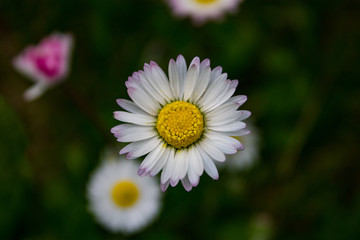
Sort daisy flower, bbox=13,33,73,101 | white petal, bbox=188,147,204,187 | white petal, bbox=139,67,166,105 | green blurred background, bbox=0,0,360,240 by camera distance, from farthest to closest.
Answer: green blurred background, bbox=0,0,360,240 → daisy flower, bbox=13,33,73,101 → white petal, bbox=139,67,166,105 → white petal, bbox=188,147,204,187

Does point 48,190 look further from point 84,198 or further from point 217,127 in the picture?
point 217,127

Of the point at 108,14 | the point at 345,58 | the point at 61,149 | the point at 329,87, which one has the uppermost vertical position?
the point at 108,14

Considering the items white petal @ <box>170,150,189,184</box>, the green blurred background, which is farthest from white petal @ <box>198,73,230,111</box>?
the green blurred background

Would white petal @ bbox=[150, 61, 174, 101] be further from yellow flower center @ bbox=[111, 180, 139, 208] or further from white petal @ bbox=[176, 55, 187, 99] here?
yellow flower center @ bbox=[111, 180, 139, 208]

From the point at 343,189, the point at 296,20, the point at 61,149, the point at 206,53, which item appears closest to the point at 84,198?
the point at 61,149

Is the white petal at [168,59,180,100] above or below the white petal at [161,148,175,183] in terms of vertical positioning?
above

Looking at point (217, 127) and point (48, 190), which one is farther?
point (48, 190)

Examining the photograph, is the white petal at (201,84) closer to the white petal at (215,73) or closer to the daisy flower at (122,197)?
the white petal at (215,73)
